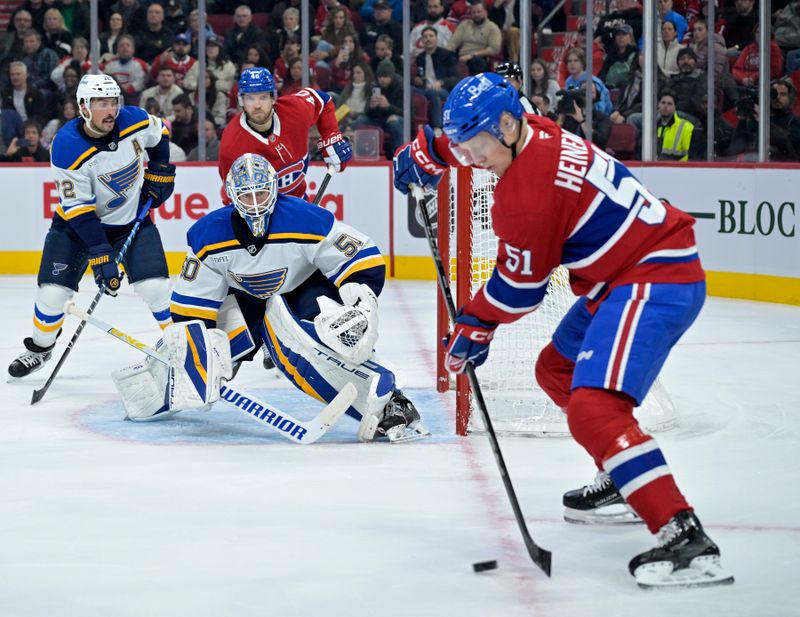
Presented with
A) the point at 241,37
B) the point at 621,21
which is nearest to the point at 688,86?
the point at 621,21

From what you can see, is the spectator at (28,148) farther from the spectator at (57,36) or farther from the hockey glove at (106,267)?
the hockey glove at (106,267)

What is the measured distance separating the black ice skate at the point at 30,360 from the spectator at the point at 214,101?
394 centimetres

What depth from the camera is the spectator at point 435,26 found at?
845 cm

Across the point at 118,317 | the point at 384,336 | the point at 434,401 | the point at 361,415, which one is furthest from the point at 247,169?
the point at 118,317

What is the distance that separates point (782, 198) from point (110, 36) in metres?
4.58

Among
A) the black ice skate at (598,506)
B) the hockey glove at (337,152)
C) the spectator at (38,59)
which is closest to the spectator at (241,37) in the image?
the spectator at (38,59)

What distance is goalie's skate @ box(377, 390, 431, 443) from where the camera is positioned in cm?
383

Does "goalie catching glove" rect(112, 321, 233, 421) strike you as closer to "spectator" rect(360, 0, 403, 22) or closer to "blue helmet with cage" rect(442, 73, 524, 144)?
"blue helmet with cage" rect(442, 73, 524, 144)

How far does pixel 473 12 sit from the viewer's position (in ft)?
28.6

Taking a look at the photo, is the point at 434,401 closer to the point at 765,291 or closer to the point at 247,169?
the point at 247,169

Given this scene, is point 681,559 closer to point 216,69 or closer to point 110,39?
point 216,69

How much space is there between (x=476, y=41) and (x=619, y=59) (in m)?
1.02

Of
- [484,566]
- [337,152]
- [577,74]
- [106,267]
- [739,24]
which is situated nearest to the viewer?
[484,566]

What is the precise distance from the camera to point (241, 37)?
8.74m
